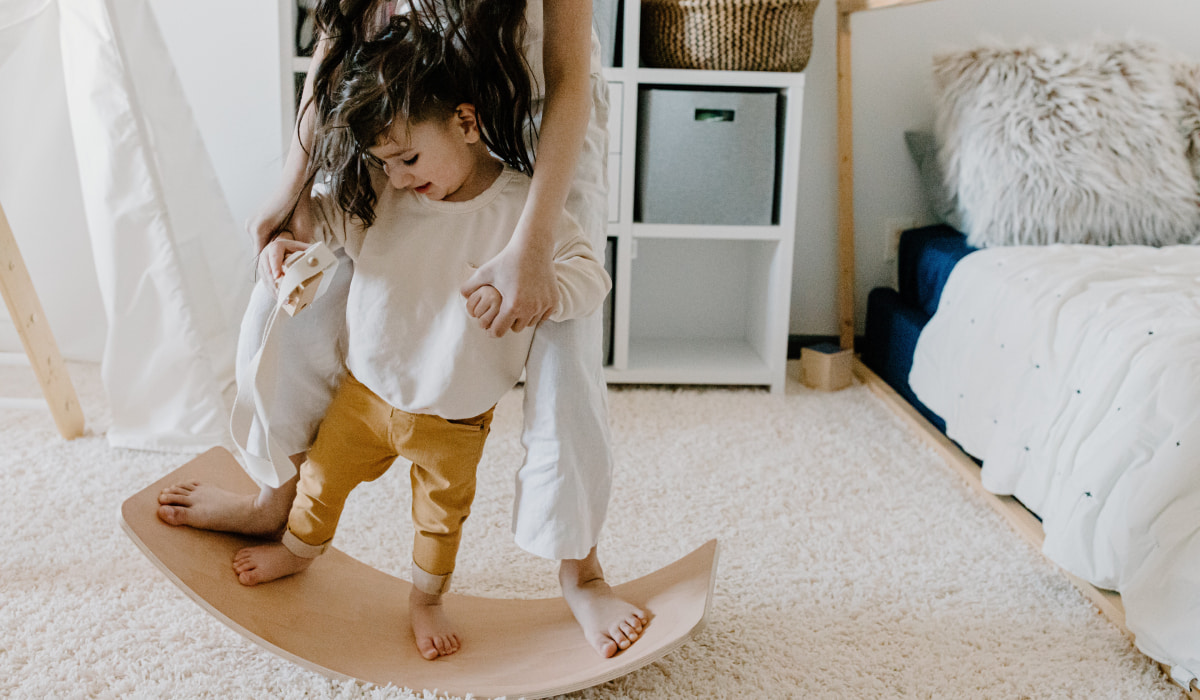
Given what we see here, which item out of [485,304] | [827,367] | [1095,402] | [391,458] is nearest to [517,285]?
[485,304]

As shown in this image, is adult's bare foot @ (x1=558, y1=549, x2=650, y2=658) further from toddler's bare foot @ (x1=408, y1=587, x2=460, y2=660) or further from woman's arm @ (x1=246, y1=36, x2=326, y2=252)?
woman's arm @ (x1=246, y1=36, x2=326, y2=252)

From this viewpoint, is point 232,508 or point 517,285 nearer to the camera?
point 517,285

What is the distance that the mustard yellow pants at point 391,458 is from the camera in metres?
0.92

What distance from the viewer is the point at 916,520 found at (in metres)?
1.36

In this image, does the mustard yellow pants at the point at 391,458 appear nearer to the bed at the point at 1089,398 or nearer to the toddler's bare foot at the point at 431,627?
the toddler's bare foot at the point at 431,627

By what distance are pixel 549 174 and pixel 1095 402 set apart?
777mm

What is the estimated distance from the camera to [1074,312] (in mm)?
1299

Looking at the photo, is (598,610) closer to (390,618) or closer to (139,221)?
(390,618)

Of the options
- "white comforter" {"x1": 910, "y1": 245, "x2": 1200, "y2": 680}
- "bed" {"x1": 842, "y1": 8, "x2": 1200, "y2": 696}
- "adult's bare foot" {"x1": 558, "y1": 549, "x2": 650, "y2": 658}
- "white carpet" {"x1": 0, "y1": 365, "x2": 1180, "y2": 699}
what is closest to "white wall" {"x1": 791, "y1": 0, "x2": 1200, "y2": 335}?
"bed" {"x1": 842, "y1": 8, "x2": 1200, "y2": 696}

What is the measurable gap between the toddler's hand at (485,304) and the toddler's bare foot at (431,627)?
35cm

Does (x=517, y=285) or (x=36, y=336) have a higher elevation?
(x=517, y=285)

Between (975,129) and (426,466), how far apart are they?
1.34 m

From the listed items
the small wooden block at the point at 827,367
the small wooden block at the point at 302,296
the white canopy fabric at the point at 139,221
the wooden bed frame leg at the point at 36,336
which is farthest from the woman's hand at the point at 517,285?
the small wooden block at the point at 827,367

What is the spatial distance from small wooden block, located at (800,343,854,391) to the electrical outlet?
32 centimetres
